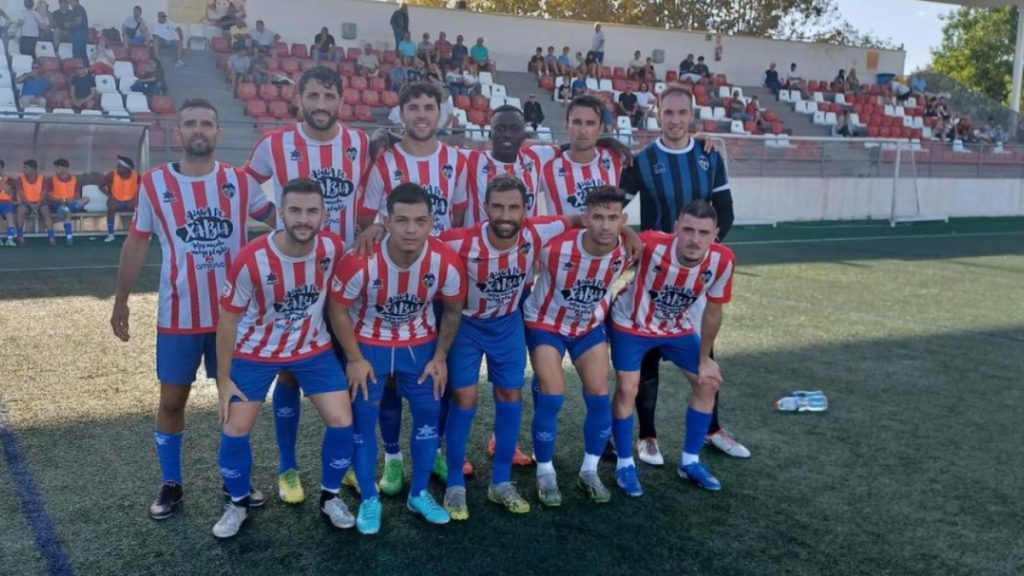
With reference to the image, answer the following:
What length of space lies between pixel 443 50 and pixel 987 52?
35893 millimetres

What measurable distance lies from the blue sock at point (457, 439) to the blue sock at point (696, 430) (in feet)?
3.75

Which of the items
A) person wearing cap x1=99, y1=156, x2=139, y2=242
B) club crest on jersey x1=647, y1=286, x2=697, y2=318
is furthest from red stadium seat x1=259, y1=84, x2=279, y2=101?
club crest on jersey x1=647, y1=286, x2=697, y2=318

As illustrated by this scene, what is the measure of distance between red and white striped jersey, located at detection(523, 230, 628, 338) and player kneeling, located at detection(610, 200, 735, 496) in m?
0.20

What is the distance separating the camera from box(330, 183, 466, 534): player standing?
3.70 metres

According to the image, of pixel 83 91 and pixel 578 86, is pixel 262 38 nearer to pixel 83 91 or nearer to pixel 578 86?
pixel 83 91

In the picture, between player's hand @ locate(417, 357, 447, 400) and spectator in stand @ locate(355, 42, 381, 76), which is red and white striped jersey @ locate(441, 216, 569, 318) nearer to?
player's hand @ locate(417, 357, 447, 400)

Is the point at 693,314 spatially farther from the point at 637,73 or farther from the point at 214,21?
the point at 637,73

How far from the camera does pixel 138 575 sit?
3299mm

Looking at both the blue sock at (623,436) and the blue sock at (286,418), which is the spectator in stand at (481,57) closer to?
the blue sock at (623,436)

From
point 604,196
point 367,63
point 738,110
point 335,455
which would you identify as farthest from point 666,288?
point 738,110

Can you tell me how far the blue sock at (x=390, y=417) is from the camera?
163 inches

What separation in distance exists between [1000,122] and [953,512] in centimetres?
2605

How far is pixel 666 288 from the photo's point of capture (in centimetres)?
437

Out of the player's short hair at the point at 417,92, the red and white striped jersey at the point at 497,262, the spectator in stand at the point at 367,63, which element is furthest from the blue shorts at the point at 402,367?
the spectator in stand at the point at 367,63
